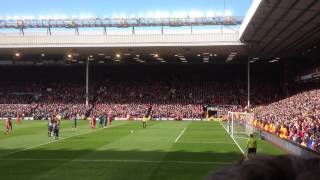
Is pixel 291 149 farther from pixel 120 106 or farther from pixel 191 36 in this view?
pixel 120 106

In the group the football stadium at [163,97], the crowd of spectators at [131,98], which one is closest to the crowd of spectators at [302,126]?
the football stadium at [163,97]

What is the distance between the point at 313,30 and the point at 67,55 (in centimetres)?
4359

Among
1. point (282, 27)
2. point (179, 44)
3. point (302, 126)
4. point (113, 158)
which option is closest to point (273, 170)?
point (113, 158)

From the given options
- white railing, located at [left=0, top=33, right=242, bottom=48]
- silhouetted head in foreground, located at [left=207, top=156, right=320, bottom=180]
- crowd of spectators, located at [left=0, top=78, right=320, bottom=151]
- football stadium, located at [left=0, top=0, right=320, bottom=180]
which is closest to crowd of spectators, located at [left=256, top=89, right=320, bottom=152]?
football stadium, located at [left=0, top=0, right=320, bottom=180]

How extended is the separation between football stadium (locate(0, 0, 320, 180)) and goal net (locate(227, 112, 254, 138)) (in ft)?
0.57

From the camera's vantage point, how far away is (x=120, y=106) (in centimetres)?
8675

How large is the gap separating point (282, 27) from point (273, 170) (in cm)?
5097

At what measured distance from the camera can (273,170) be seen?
1798 millimetres

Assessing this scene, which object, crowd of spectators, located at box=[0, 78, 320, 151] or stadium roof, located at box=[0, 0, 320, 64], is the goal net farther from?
crowd of spectators, located at box=[0, 78, 320, 151]

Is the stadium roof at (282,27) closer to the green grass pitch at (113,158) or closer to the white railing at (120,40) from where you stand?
the white railing at (120,40)

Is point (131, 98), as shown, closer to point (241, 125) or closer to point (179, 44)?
point (179, 44)

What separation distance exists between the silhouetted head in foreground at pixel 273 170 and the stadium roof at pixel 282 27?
3857cm

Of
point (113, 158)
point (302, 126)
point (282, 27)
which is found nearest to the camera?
point (113, 158)

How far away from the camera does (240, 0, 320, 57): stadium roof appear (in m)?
41.6
